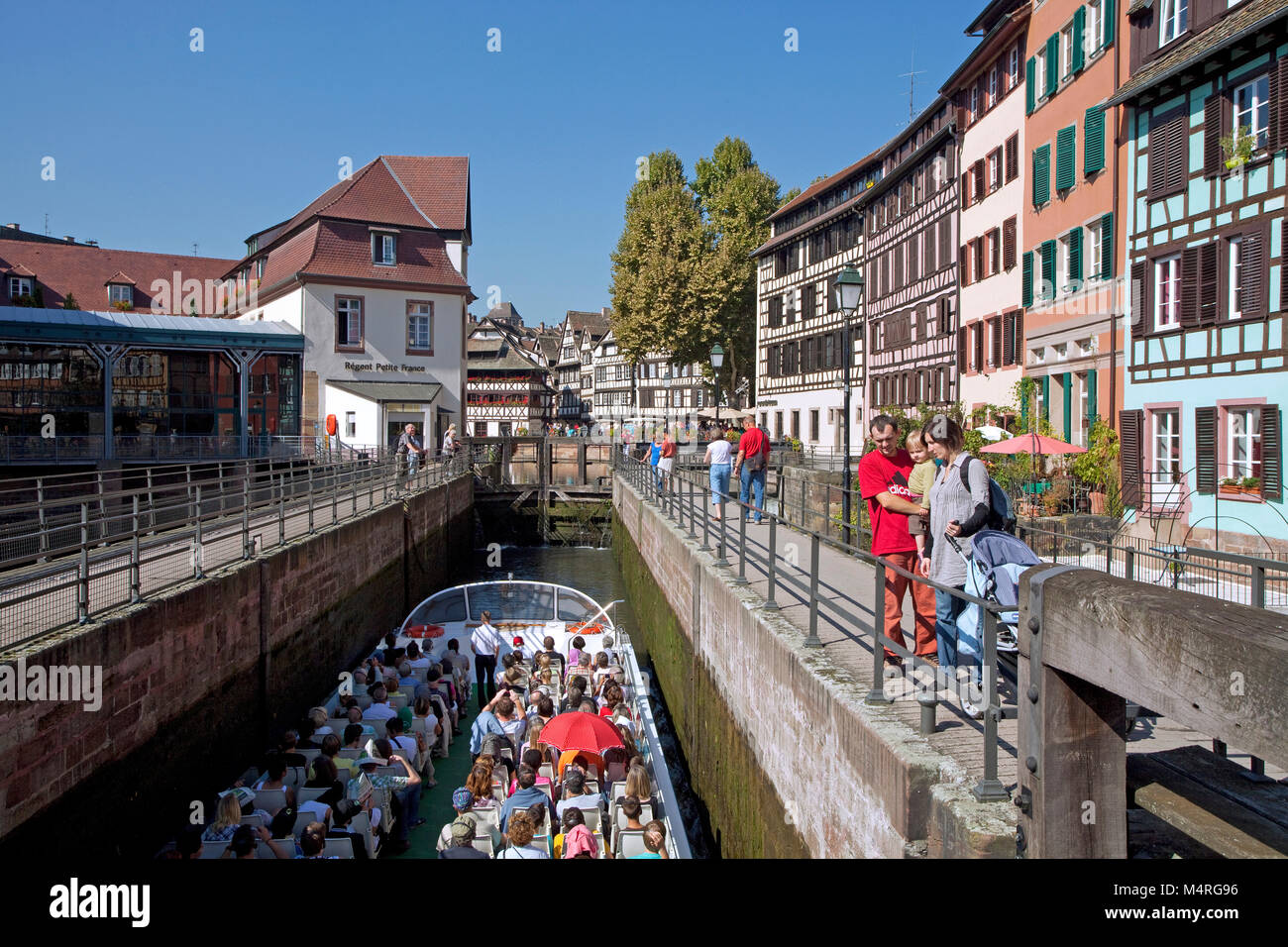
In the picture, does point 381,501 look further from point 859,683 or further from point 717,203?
point 717,203

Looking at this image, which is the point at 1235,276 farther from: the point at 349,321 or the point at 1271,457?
the point at 349,321

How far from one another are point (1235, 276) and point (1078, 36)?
7.66 m

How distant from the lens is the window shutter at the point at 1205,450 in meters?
16.7

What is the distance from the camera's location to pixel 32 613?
778 centimetres

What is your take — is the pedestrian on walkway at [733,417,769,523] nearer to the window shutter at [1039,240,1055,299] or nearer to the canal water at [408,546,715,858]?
the canal water at [408,546,715,858]

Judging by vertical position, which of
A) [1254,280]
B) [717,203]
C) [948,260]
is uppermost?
[717,203]

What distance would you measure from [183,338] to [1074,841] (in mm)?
33907

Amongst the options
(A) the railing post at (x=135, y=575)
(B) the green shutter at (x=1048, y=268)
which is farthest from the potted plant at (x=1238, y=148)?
(A) the railing post at (x=135, y=575)

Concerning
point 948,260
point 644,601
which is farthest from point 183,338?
point 948,260

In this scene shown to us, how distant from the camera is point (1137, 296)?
61.3 ft

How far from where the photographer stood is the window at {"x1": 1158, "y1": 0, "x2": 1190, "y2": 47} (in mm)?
17609

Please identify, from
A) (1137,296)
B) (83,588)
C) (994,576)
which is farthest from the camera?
(1137,296)

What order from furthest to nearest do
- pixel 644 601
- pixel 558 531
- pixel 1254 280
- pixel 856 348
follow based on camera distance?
pixel 856 348 < pixel 558 531 < pixel 644 601 < pixel 1254 280

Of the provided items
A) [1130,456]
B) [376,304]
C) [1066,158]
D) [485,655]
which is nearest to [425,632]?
[485,655]
